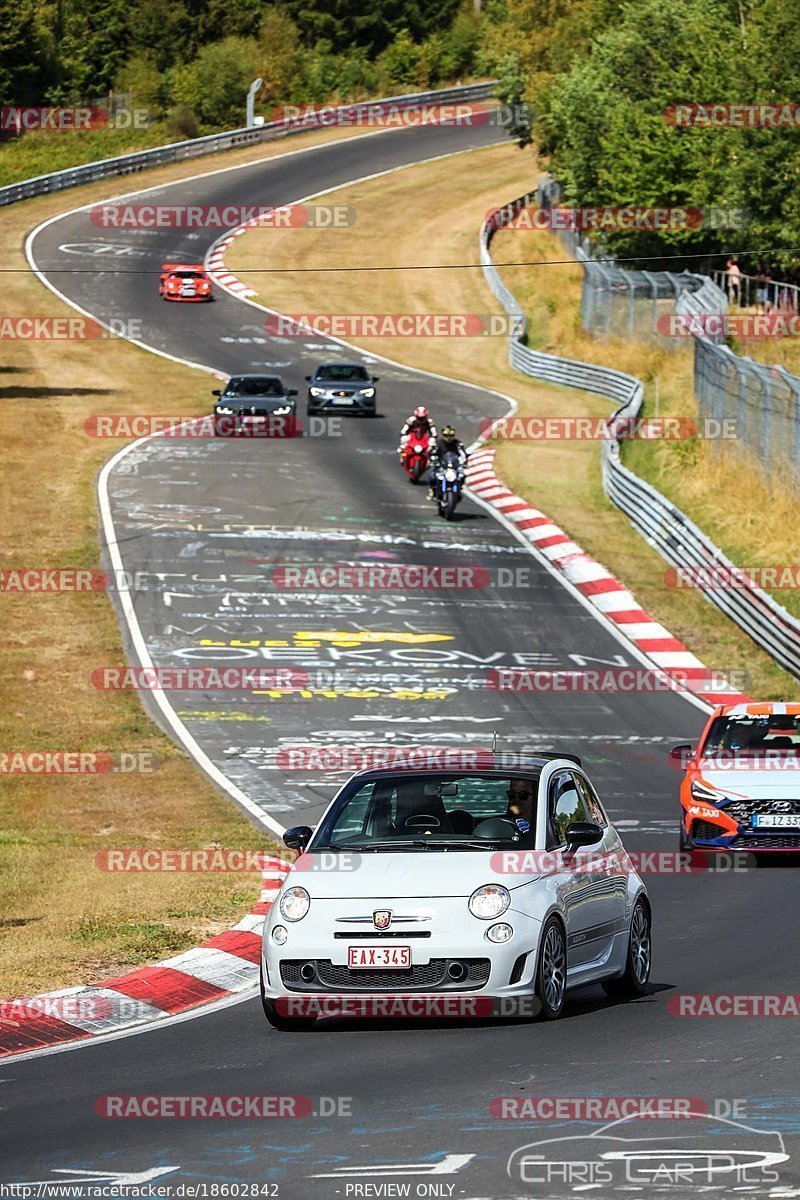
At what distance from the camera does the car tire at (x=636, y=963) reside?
1207 centimetres

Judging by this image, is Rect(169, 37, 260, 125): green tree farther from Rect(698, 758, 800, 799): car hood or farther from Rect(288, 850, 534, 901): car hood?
Rect(288, 850, 534, 901): car hood

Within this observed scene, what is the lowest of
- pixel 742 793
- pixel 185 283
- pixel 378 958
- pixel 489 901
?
pixel 742 793

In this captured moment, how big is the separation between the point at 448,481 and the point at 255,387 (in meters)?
11.4

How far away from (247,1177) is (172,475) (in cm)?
3610

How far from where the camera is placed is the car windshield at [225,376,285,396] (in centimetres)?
4828

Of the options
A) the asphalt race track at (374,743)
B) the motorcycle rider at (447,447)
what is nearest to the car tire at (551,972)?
the asphalt race track at (374,743)

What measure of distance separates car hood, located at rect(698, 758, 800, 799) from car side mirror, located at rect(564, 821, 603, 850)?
7048mm

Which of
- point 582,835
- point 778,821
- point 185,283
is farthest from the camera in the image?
point 185,283

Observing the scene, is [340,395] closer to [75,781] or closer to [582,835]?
[75,781]

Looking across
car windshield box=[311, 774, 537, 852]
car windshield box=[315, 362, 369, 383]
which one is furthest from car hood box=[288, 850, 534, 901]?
car windshield box=[315, 362, 369, 383]

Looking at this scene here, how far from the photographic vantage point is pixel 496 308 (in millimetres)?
71688

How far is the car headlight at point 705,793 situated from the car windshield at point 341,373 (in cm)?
3382

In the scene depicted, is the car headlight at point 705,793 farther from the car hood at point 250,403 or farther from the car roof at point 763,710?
the car hood at point 250,403

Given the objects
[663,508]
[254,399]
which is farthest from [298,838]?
[254,399]
